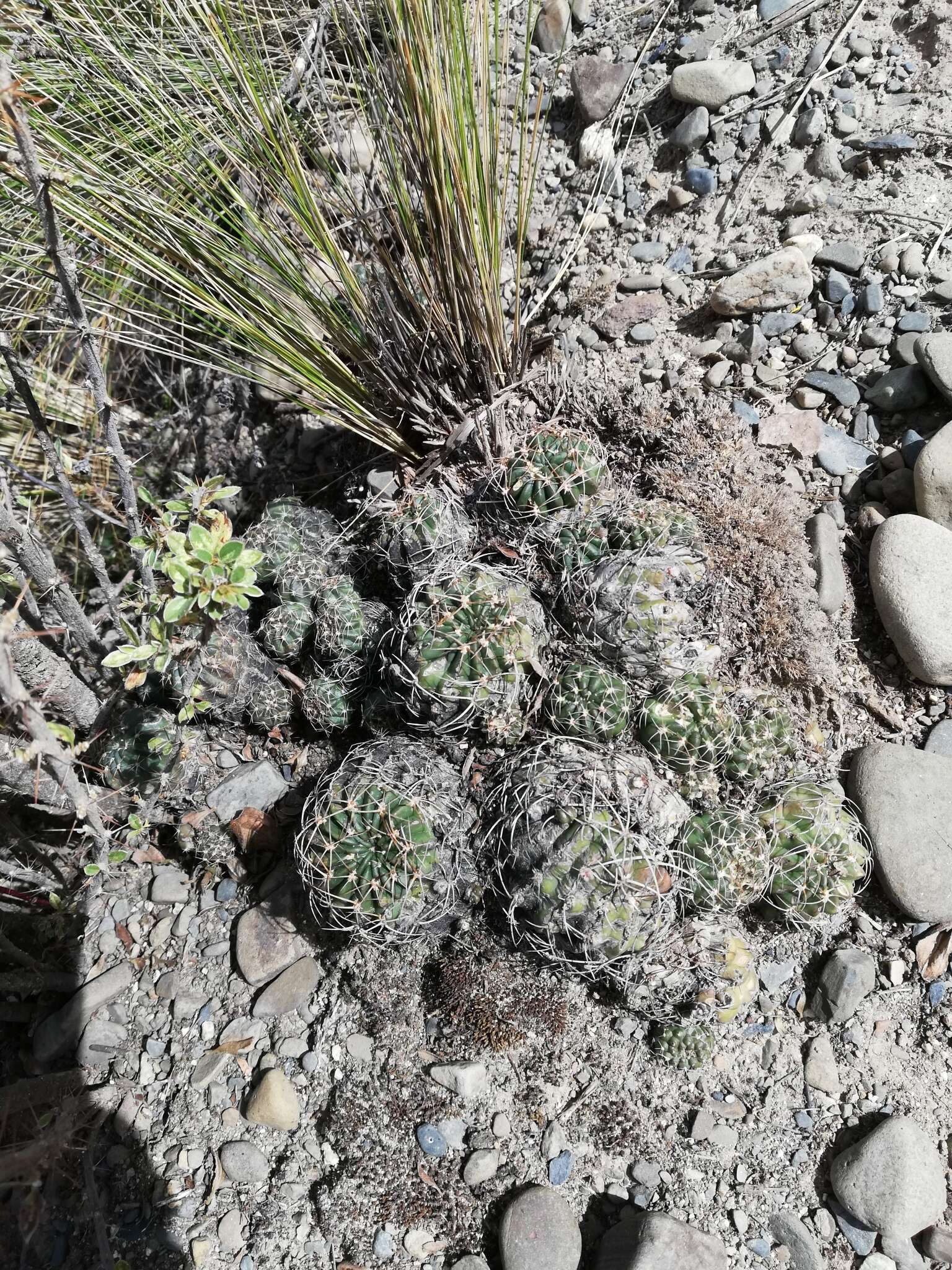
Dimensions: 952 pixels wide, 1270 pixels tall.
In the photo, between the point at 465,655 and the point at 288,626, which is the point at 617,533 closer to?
the point at 465,655

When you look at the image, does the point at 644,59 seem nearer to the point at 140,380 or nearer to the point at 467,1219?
the point at 140,380

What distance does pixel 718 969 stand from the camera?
7.27 feet

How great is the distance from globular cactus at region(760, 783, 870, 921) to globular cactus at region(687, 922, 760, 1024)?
7.3 inches

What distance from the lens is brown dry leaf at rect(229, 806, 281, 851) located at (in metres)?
2.57

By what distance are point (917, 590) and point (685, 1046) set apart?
149 cm

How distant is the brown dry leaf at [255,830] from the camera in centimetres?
257

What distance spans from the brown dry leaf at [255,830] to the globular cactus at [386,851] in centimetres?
33

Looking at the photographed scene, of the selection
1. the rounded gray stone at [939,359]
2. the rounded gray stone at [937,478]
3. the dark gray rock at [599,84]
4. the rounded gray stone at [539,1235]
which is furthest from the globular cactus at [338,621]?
the dark gray rock at [599,84]

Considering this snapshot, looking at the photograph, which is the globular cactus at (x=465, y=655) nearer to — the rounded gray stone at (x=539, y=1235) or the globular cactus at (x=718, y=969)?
the globular cactus at (x=718, y=969)

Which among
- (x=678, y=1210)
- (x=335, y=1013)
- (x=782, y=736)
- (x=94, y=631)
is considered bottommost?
(x=678, y=1210)

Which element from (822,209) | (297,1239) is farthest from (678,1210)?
(822,209)

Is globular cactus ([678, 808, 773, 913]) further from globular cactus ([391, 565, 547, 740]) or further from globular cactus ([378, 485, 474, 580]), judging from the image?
globular cactus ([378, 485, 474, 580])

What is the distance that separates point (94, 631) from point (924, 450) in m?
2.66

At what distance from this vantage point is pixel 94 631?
8.41 feet
